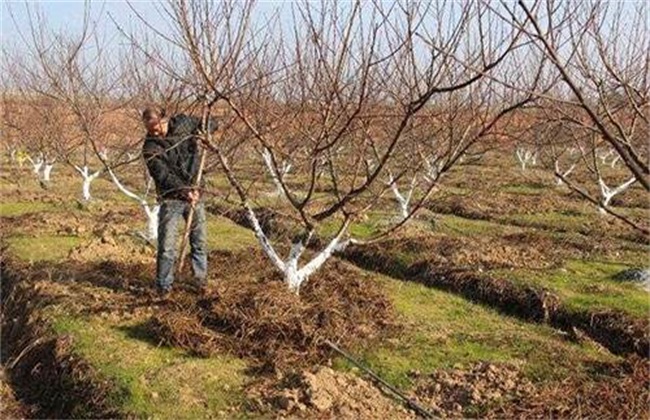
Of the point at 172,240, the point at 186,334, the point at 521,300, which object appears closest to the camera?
the point at 186,334

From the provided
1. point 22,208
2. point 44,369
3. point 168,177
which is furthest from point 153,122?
point 22,208

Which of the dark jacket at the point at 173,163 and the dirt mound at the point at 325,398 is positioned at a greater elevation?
the dark jacket at the point at 173,163

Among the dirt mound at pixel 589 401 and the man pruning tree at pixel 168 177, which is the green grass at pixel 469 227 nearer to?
the man pruning tree at pixel 168 177

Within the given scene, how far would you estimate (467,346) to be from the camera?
6484 millimetres

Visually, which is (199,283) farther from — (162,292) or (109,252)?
(109,252)

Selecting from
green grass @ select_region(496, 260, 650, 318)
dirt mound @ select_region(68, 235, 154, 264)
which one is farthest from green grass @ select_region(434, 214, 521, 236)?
dirt mound @ select_region(68, 235, 154, 264)

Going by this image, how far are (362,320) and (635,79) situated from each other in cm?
518

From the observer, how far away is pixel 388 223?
14.0m

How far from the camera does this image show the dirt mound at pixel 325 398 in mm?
4988

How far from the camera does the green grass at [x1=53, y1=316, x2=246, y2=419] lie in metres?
5.23

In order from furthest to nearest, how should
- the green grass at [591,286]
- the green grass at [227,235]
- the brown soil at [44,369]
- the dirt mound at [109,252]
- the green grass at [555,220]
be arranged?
1. the green grass at [555,220]
2. the green grass at [227,235]
3. the dirt mound at [109,252]
4. the green grass at [591,286]
5. the brown soil at [44,369]

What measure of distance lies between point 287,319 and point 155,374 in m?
1.23

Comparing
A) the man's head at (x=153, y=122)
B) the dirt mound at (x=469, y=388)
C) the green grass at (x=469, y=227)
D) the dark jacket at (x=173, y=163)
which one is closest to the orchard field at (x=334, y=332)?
the dirt mound at (x=469, y=388)

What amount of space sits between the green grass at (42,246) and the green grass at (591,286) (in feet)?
20.7
